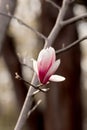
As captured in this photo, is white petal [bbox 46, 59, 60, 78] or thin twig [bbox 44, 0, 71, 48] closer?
white petal [bbox 46, 59, 60, 78]

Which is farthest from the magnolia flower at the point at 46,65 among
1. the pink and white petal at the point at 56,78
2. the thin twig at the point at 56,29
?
the thin twig at the point at 56,29

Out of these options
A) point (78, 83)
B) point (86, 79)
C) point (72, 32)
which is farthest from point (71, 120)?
point (86, 79)

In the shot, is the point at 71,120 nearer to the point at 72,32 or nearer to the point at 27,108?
the point at 72,32

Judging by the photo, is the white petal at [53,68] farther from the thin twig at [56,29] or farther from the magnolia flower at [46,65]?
the thin twig at [56,29]

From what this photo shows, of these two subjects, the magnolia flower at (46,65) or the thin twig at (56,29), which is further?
the thin twig at (56,29)

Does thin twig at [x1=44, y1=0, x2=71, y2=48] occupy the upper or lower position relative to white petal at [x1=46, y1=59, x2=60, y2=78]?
upper

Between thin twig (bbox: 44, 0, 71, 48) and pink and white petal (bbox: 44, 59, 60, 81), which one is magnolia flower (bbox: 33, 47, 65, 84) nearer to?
pink and white petal (bbox: 44, 59, 60, 81)

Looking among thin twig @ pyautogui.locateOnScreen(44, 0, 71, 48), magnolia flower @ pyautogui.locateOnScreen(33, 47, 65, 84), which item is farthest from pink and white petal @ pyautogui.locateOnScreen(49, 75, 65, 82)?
thin twig @ pyautogui.locateOnScreen(44, 0, 71, 48)

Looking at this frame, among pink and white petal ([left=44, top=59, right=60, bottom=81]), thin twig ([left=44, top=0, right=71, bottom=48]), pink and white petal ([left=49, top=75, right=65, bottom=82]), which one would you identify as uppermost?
thin twig ([left=44, top=0, right=71, bottom=48])
